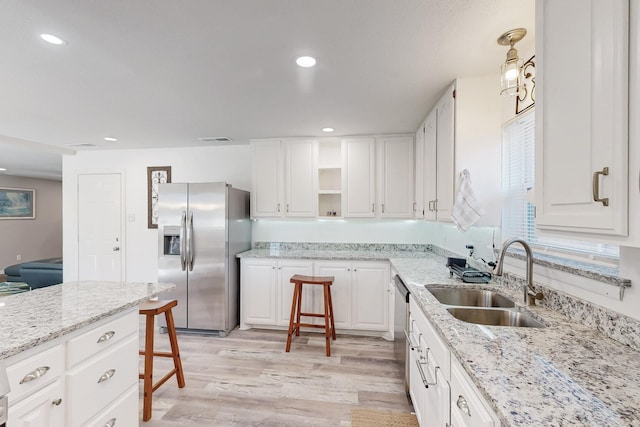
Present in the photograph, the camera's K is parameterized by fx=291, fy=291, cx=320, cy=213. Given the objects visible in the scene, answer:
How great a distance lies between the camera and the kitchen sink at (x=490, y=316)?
4.85ft

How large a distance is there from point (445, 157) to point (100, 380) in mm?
2557

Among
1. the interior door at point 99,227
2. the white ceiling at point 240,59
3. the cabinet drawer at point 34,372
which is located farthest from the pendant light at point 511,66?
the interior door at point 99,227

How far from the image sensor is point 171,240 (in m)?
3.50

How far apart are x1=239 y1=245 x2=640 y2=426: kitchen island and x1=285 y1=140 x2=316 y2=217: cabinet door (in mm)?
2438

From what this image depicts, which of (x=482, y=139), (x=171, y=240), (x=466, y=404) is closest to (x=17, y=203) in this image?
(x=171, y=240)

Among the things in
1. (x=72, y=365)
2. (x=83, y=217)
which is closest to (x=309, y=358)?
(x=72, y=365)

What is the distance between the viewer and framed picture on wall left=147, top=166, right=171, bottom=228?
14.1ft

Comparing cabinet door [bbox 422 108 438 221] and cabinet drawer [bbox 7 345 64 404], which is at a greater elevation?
cabinet door [bbox 422 108 438 221]

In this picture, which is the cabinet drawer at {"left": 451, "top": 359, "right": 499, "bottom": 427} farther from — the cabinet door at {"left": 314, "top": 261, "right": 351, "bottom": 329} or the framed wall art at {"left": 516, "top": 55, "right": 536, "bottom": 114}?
the cabinet door at {"left": 314, "top": 261, "right": 351, "bottom": 329}

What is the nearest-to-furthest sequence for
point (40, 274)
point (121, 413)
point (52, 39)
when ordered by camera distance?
point (121, 413), point (52, 39), point (40, 274)

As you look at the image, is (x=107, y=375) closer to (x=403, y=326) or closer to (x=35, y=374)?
(x=35, y=374)

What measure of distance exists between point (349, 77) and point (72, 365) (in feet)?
7.33

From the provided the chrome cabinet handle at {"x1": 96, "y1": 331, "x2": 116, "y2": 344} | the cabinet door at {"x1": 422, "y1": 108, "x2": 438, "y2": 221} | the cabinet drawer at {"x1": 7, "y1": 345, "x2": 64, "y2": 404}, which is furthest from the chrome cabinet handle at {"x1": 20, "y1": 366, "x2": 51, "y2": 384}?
the cabinet door at {"x1": 422, "y1": 108, "x2": 438, "y2": 221}

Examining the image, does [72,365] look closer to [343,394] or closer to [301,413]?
[301,413]
